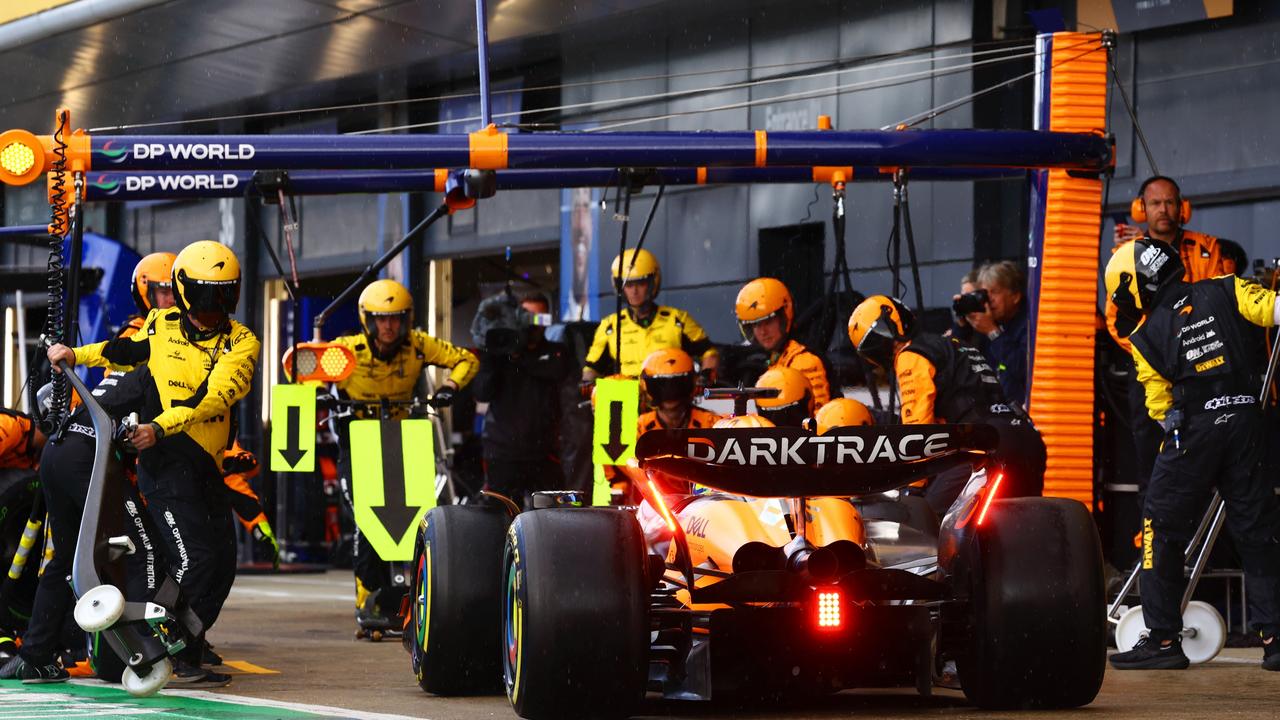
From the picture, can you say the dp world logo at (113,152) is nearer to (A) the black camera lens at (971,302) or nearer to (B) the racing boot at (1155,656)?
(A) the black camera lens at (971,302)

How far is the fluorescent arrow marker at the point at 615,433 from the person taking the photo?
31.2 ft

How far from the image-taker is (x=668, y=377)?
31.7 feet

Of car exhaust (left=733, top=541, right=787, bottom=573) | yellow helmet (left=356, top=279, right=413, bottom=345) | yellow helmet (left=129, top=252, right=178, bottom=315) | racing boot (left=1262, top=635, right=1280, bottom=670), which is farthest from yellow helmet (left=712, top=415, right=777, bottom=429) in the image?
yellow helmet (left=356, top=279, right=413, bottom=345)

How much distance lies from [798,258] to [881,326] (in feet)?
19.7

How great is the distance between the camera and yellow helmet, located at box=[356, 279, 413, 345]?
11281mm

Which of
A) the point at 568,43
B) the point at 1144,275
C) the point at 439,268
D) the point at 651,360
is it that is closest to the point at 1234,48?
the point at 1144,275

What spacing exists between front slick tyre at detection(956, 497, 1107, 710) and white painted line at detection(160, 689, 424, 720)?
194 centimetres

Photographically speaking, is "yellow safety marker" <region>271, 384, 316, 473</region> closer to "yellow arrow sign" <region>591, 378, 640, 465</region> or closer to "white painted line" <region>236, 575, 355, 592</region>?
"yellow arrow sign" <region>591, 378, 640, 465</region>

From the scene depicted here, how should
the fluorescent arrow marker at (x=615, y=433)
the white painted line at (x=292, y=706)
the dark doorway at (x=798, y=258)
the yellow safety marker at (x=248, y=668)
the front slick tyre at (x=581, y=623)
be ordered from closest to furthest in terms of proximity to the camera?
the front slick tyre at (x=581, y=623) → the white painted line at (x=292, y=706) → the yellow safety marker at (x=248, y=668) → the fluorescent arrow marker at (x=615, y=433) → the dark doorway at (x=798, y=258)

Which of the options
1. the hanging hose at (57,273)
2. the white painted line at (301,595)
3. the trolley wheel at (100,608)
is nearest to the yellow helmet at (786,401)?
the trolley wheel at (100,608)

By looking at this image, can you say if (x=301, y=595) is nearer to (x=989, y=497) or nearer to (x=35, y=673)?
(x=35, y=673)

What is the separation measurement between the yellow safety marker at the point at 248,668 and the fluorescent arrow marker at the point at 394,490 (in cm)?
90

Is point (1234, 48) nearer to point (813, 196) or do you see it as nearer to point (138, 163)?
point (813, 196)

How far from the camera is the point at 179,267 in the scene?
8.58 m
